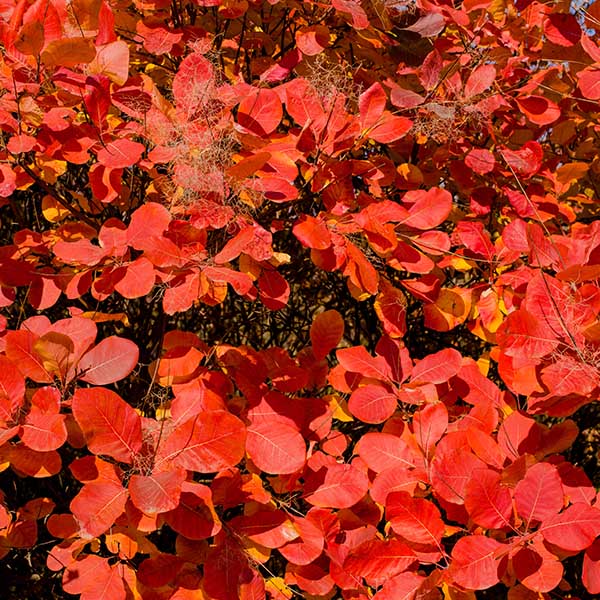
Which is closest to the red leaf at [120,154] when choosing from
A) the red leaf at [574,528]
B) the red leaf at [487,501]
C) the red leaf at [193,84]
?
the red leaf at [193,84]

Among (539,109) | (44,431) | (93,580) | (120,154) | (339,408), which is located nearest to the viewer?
(44,431)

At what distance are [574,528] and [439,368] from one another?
374 mm

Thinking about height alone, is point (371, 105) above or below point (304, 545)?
above

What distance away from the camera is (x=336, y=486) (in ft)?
3.90

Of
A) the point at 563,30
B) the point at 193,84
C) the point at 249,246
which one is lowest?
the point at 249,246

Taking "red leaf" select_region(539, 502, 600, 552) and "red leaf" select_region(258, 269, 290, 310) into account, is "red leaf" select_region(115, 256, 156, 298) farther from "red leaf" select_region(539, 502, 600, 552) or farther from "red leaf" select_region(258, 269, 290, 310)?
"red leaf" select_region(539, 502, 600, 552)

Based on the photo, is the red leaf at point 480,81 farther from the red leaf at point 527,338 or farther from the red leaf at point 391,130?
the red leaf at point 527,338

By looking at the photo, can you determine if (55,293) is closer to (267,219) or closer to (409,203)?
(267,219)

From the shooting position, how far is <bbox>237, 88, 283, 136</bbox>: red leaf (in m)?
1.26

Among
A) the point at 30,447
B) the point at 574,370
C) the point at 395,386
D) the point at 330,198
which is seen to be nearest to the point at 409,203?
the point at 330,198

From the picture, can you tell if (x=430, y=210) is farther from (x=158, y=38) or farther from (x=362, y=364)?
(x=158, y=38)

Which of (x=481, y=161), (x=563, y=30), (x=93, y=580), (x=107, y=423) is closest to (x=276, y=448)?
(x=107, y=423)

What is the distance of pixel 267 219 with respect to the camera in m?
1.48

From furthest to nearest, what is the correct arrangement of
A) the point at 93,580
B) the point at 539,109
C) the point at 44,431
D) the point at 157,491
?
the point at 539,109 → the point at 93,580 → the point at 44,431 → the point at 157,491
